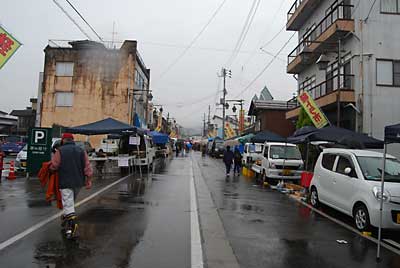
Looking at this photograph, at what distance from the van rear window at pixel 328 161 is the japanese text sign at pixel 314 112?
6.72 m

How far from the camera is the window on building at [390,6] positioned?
20562mm

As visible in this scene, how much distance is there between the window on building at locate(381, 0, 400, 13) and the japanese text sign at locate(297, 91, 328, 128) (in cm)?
719

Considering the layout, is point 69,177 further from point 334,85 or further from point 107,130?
point 334,85

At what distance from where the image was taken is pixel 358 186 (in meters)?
8.59

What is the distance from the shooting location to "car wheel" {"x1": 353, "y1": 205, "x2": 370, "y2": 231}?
8.14 meters

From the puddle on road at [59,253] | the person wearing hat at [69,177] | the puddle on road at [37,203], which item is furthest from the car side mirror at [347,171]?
the puddle on road at [37,203]

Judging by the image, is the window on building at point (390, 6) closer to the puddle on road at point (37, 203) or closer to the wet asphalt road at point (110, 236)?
the wet asphalt road at point (110, 236)

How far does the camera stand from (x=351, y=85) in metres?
20.9

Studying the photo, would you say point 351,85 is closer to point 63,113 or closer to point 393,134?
point 393,134

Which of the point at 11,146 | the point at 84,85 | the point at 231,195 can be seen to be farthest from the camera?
the point at 84,85

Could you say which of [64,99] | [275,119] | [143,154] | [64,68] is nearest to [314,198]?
[143,154]

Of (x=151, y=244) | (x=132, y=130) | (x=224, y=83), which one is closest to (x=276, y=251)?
(x=151, y=244)

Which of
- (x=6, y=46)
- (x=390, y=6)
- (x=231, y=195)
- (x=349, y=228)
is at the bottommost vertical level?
(x=349, y=228)

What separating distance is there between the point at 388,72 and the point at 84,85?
3076cm
